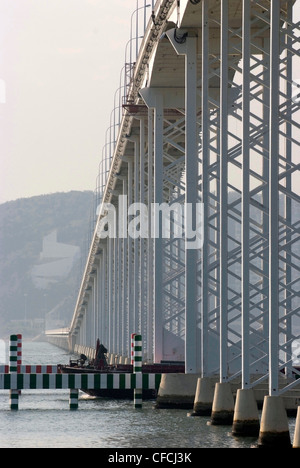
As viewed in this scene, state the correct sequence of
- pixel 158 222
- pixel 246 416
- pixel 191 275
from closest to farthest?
1. pixel 246 416
2. pixel 191 275
3. pixel 158 222

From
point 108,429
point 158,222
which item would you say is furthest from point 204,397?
point 158,222

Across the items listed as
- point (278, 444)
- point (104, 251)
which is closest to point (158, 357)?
point (278, 444)

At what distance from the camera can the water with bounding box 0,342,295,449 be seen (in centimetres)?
3612

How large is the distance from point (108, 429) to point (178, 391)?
15.8 feet

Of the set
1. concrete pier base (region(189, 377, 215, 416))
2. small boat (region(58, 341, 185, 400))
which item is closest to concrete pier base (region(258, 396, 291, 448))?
concrete pier base (region(189, 377, 215, 416))

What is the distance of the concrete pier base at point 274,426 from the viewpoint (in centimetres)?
3148

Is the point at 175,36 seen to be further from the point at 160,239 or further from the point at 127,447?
the point at 127,447

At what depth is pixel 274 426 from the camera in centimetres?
3155

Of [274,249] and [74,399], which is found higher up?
[274,249]

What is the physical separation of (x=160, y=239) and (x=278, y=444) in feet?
78.5

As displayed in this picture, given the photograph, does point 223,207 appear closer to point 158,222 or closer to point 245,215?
point 245,215

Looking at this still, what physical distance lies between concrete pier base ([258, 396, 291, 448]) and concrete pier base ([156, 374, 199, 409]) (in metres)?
13.7

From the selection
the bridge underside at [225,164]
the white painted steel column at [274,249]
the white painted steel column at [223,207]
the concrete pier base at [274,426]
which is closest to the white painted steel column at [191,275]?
the bridge underside at [225,164]

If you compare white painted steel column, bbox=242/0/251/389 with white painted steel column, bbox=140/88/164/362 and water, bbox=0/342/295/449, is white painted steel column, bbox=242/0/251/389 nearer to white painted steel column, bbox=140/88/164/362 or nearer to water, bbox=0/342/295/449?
water, bbox=0/342/295/449
